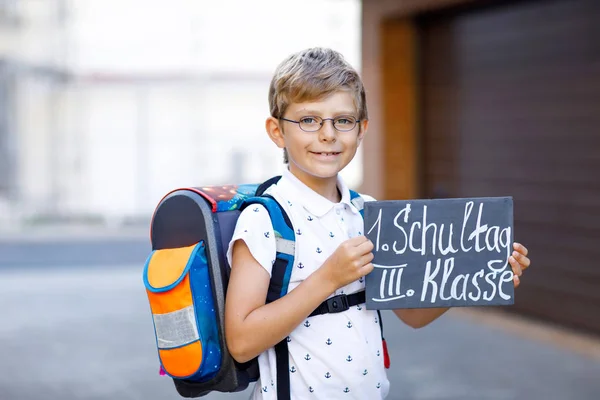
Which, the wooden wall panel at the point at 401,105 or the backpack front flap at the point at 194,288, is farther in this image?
the wooden wall panel at the point at 401,105

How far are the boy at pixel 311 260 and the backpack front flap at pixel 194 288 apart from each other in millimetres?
50

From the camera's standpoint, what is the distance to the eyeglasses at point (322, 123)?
2195 mm

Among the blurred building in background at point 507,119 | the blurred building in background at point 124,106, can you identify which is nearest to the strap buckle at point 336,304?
the blurred building in background at point 507,119

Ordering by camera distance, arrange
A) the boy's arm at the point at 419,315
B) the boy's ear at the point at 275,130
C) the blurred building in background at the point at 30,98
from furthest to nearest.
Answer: the blurred building in background at the point at 30,98
the boy's arm at the point at 419,315
the boy's ear at the point at 275,130

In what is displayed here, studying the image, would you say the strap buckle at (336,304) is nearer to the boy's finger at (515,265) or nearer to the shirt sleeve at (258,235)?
the shirt sleeve at (258,235)

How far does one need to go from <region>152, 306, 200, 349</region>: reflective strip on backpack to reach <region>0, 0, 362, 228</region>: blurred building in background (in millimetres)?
16955

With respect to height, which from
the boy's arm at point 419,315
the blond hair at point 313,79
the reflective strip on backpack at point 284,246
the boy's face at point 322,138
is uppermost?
the blond hair at point 313,79

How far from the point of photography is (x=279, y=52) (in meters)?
19.2

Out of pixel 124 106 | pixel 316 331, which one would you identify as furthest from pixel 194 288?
pixel 124 106

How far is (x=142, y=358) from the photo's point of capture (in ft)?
21.9

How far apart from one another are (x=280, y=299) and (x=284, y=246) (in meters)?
0.13

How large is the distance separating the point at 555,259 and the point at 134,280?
5.57 metres

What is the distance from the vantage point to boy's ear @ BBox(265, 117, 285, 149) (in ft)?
7.54

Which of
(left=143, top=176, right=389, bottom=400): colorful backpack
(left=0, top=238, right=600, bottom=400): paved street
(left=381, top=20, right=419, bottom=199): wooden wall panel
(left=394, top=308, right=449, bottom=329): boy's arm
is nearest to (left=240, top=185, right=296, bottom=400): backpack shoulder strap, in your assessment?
(left=143, top=176, right=389, bottom=400): colorful backpack
